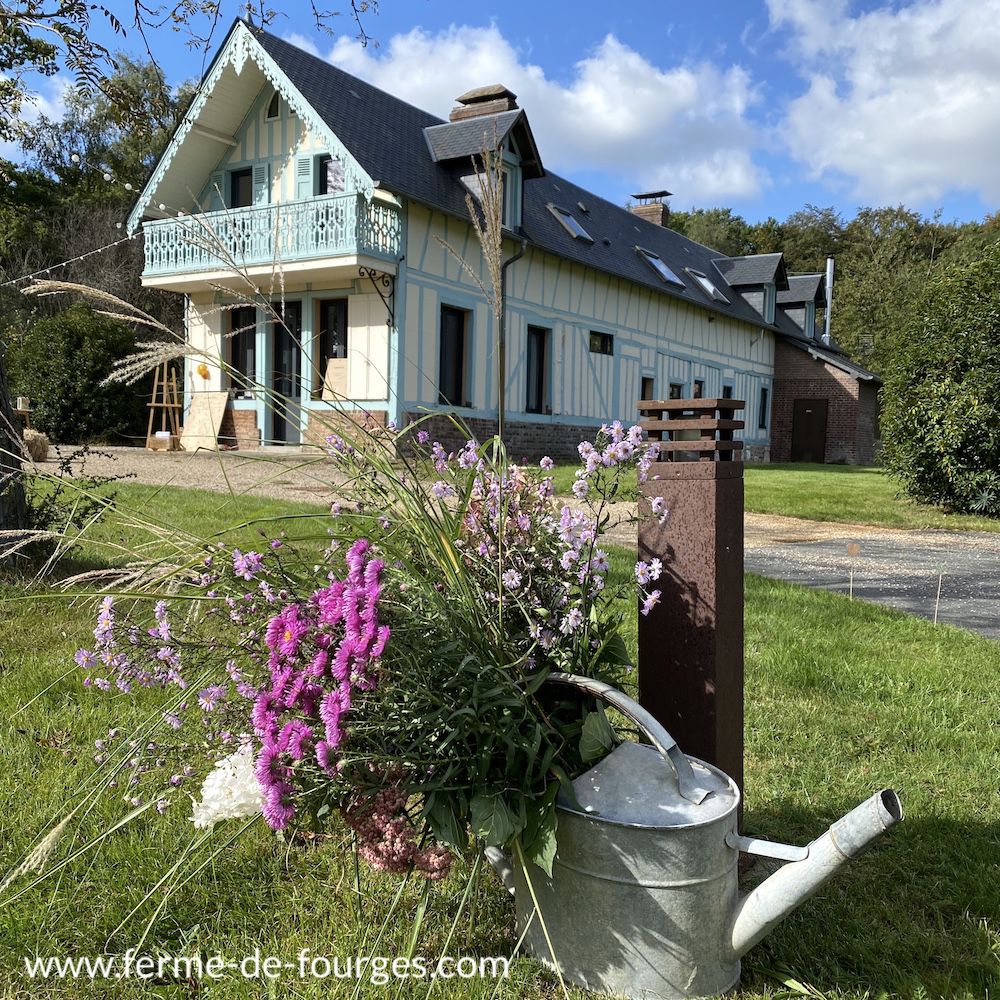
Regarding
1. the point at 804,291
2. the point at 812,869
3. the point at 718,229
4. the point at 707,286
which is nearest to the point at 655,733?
the point at 812,869

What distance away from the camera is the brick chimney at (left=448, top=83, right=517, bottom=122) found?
15.8 meters

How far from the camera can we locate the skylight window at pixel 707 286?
23714mm

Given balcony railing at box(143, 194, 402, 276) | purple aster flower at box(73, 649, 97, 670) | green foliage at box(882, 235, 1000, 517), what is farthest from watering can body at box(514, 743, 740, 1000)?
balcony railing at box(143, 194, 402, 276)

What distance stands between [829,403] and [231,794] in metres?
28.1

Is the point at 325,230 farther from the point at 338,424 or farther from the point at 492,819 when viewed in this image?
the point at 492,819

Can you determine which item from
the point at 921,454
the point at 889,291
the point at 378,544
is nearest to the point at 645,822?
the point at 378,544

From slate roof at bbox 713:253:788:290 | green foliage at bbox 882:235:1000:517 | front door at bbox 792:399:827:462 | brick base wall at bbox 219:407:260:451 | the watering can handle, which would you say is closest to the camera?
the watering can handle

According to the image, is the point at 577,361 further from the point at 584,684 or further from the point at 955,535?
the point at 584,684

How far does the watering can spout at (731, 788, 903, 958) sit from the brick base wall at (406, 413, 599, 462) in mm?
12637

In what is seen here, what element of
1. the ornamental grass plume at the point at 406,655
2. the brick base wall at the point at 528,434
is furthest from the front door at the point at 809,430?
the ornamental grass plume at the point at 406,655

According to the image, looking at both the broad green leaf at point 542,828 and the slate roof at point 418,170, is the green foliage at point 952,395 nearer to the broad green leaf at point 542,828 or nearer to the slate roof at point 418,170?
the slate roof at point 418,170

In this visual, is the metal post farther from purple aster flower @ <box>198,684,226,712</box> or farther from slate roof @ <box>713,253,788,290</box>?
slate roof @ <box>713,253,788,290</box>

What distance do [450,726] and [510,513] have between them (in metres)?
0.47

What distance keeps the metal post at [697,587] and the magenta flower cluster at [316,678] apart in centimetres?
70
